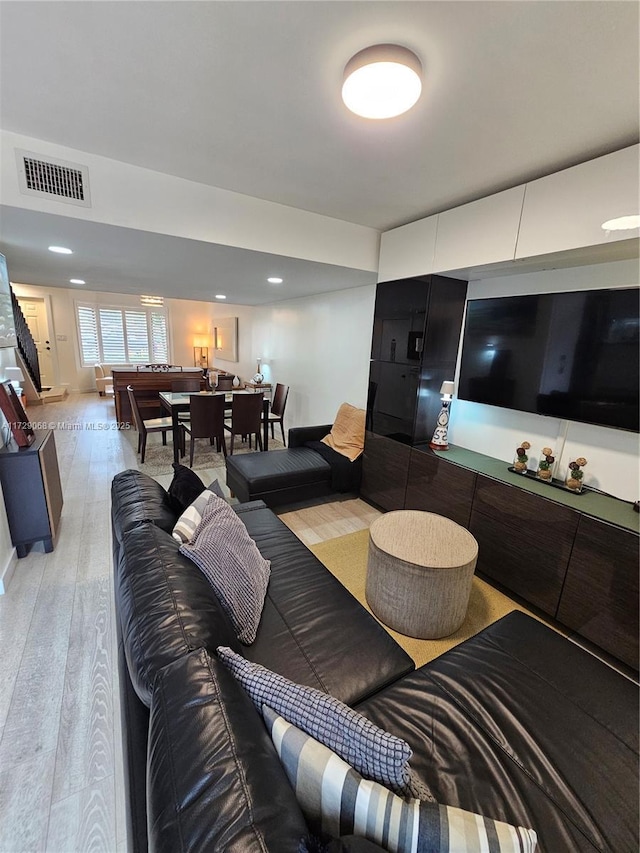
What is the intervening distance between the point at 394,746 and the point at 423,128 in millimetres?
2130

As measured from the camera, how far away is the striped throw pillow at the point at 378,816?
0.58m

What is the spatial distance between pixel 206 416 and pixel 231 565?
2.87m

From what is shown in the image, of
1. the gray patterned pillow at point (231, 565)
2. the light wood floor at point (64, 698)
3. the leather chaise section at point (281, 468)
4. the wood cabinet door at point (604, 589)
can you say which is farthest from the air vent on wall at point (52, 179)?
the wood cabinet door at point (604, 589)

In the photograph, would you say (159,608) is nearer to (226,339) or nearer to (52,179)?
(52,179)

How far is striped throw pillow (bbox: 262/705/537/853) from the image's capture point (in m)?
0.58

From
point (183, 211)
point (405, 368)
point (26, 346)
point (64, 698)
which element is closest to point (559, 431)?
point (405, 368)

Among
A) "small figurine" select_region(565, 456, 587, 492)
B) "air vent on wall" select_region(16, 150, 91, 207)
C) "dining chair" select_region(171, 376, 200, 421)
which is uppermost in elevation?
"air vent on wall" select_region(16, 150, 91, 207)

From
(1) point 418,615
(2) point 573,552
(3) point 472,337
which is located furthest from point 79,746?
(3) point 472,337

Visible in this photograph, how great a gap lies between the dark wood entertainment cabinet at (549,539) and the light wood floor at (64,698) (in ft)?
3.02

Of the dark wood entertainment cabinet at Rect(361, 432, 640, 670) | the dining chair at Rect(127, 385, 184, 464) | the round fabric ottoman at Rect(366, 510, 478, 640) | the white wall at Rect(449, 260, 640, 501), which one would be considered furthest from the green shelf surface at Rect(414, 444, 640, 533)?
the dining chair at Rect(127, 385, 184, 464)

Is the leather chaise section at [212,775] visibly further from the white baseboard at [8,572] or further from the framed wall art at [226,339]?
the framed wall art at [226,339]

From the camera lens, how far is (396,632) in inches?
72.1

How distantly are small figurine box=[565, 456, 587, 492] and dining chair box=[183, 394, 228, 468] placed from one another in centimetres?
335

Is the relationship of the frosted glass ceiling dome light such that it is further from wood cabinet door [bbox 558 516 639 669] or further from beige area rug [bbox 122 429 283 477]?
beige area rug [bbox 122 429 283 477]
